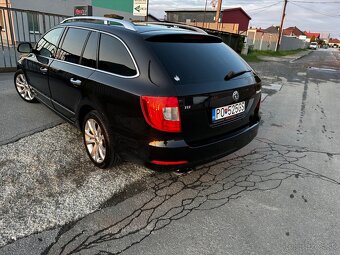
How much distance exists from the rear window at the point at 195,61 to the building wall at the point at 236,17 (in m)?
48.4

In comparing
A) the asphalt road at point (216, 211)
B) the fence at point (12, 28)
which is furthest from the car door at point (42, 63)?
the fence at point (12, 28)

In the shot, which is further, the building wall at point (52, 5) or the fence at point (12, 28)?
the building wall at point (52, 5)

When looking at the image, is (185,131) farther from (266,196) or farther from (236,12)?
(236,12)

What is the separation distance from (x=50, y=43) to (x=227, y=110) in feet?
10.0

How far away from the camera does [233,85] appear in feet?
9.91

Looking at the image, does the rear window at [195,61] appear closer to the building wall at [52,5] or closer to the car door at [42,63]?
the car door at [42,63]

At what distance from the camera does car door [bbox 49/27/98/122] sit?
3.34 metres

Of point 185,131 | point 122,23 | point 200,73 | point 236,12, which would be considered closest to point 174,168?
point 185,131

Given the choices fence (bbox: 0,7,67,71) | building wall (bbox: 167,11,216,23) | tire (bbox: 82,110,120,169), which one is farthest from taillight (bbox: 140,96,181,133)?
building wall (bbox: 167,11,216,23)

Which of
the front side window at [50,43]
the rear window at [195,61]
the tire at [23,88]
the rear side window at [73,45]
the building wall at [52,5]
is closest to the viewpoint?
the rear window at [195,61]

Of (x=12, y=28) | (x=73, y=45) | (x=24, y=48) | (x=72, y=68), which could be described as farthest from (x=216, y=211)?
(x=12, y=28)

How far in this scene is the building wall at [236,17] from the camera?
4789cm

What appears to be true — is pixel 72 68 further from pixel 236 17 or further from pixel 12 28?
pixel 236 17

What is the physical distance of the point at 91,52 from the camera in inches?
131
